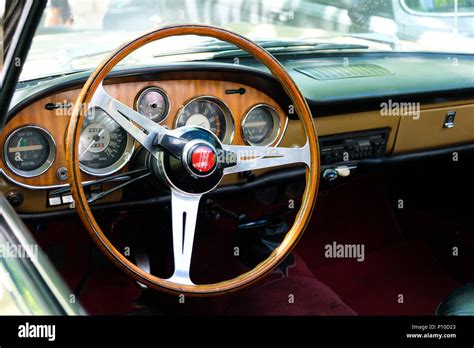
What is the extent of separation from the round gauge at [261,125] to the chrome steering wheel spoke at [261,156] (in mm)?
303

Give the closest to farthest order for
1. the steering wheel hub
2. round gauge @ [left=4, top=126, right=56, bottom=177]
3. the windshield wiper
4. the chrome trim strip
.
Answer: the steering wheel hub
round gauge @ [left=4, top=126, right=56, bottom=177]
the windshield wiper
the chrome trim strip

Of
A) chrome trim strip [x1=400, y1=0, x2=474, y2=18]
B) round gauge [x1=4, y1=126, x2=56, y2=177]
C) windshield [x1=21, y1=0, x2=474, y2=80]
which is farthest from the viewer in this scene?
chrome trim strip [x1=400, y1=0, x2=474, y2=18]

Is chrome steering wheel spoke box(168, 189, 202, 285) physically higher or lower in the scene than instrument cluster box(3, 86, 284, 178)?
lower

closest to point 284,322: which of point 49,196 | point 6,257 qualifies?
point 49,196

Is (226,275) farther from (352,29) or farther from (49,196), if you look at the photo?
(352,29)

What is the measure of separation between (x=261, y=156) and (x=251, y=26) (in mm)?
853

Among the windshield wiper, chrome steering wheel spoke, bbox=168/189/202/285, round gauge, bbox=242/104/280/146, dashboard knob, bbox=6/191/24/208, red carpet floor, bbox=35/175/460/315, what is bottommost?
red carpet floor, bbox=35/175/460/315

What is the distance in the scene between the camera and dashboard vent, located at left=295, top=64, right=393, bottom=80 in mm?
2596

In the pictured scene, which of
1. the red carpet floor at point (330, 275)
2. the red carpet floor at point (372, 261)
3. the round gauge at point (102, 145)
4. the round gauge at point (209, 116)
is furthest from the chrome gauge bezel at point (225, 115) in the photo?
the red carpet floor at point (372, 261)

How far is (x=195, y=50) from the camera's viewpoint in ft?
7.91

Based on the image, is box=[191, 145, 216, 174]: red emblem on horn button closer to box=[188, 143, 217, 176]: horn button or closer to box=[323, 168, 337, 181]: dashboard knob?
box=[188, 143, 217, 176]: horn button

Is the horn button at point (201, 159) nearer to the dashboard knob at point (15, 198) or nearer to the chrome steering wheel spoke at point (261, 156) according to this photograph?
the chrome steering wheel spoke at point (261, 156)

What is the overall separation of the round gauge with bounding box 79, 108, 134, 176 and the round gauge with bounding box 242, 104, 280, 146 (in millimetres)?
447

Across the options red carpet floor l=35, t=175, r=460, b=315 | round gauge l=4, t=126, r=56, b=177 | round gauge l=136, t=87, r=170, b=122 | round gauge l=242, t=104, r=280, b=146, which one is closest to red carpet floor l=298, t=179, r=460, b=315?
red carpet floor l=35, t=175, r=460, b=315
